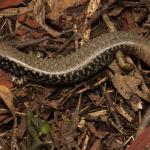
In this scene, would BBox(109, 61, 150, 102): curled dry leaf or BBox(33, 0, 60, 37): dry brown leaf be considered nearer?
BBox(109, 61, 150, 102): curled dry leaf

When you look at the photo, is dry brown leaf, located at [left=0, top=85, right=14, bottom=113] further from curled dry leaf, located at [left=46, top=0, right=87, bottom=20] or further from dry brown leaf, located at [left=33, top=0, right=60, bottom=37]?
curled dry leaf, located at [left=46, top=0, right=87, bottom=20]

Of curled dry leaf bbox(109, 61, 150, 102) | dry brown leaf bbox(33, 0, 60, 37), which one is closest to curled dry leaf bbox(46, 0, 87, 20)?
dry brown leaf bbox(33, 0, 60, 37)

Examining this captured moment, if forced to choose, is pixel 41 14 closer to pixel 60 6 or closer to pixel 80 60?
pixel 60 6

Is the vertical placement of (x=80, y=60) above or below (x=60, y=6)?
below

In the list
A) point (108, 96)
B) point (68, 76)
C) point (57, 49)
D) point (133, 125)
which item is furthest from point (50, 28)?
point (133, 125)

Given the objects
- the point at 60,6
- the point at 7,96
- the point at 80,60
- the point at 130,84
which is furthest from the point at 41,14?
the point at 130,84

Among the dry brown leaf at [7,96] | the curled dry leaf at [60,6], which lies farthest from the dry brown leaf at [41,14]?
the dry brown leaf at [7,96]
